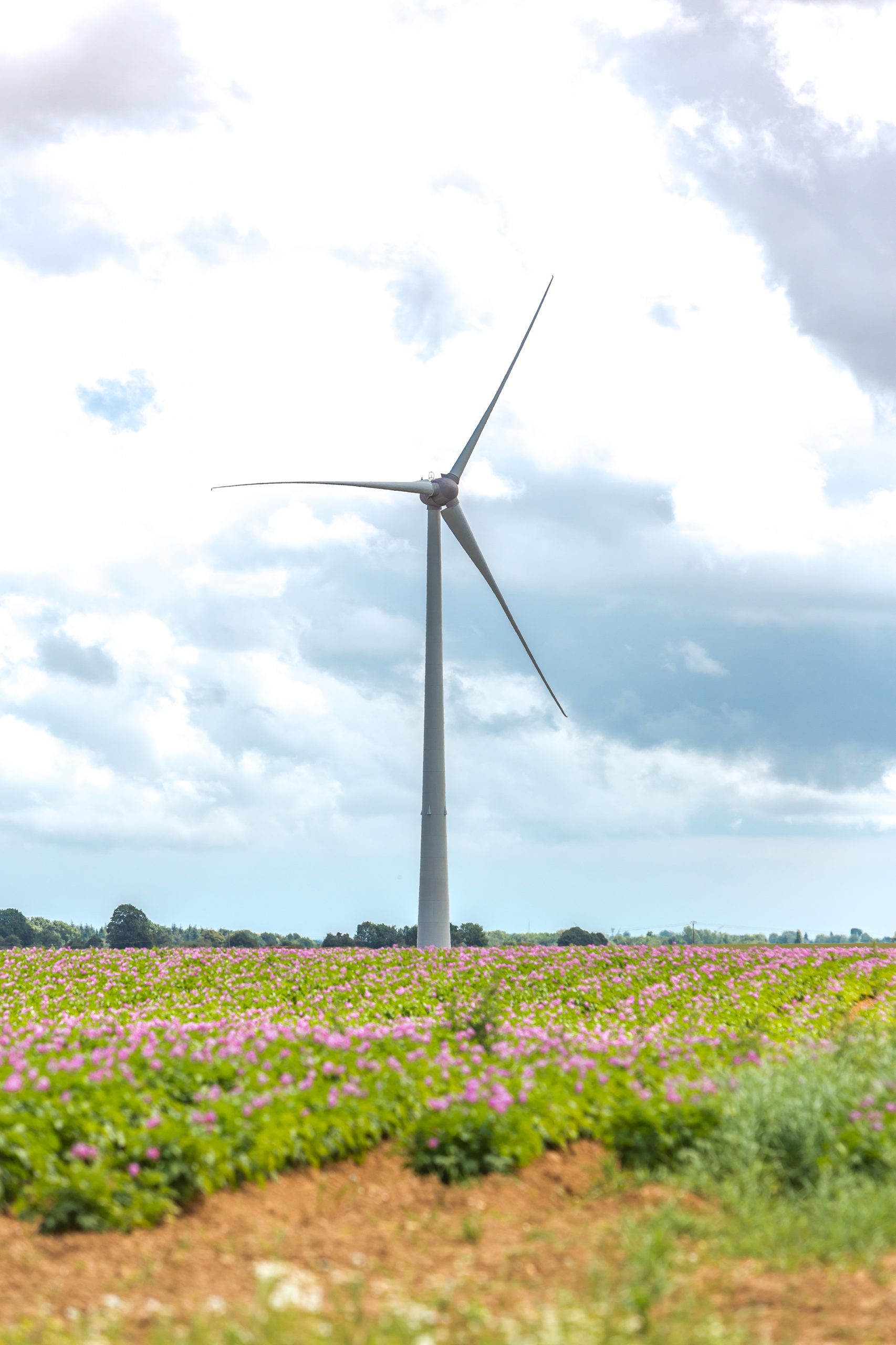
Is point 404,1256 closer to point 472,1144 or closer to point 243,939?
point 472,1144

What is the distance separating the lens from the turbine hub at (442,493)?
37.2m

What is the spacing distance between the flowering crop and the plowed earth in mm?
265

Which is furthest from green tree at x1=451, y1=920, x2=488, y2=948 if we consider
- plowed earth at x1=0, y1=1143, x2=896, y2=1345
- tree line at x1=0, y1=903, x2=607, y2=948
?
plowed earth at x1=0, y1=1143, x2=896, y2=1345

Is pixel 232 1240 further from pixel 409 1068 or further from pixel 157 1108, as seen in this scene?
pixel 409 1068

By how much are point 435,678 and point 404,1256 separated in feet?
90.8

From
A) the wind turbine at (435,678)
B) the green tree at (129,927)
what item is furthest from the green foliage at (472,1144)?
the green tree at (129,927)

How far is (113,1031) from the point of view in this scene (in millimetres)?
15125

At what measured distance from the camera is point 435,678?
115ft

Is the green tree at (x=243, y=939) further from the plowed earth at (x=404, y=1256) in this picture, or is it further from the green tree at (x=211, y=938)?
the plowed earth at (x=404, y=1256)

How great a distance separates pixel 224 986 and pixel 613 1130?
15.9m

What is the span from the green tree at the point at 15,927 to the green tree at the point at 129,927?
952cm

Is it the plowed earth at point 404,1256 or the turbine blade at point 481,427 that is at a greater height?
the turbine blade at point 481,427

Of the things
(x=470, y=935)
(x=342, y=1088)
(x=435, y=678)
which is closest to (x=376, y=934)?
(x=470, y=935)

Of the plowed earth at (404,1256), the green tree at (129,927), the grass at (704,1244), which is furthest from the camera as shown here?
the green tree at (129,927)
